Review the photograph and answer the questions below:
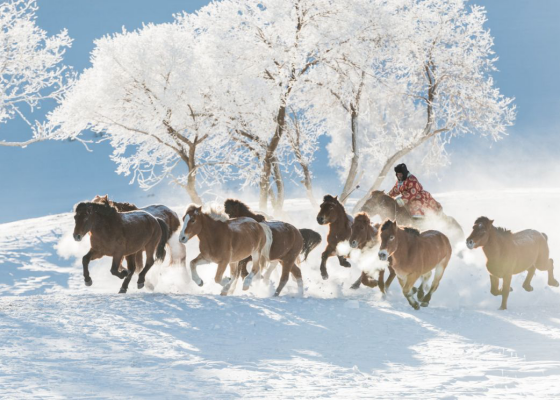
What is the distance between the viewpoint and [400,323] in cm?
1118

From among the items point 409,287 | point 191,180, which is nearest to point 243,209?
point 409,287

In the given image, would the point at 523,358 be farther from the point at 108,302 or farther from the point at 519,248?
the point at 108,302

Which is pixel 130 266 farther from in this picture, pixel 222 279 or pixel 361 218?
pixel 361 218

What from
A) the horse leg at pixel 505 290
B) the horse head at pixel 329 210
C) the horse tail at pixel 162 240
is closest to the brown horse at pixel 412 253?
the horse leg at pixel 505 290

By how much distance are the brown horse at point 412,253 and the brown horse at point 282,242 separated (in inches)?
84.5

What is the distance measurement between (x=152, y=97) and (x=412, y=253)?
14.3m

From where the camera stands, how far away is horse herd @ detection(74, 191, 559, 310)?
11.8 meters

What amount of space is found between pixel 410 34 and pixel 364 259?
1526 cm

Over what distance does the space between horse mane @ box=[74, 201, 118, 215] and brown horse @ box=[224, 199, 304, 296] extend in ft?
8.78

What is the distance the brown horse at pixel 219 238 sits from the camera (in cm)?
1187

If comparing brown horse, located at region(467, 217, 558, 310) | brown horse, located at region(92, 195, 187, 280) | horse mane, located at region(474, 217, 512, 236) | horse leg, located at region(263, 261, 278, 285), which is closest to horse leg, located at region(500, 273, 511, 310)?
brown horse, located at region(467, 217, 558, 310)

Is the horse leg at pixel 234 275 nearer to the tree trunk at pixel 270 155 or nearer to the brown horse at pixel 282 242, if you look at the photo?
the brown horse at pixel 282 242

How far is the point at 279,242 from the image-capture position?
13.5 metres

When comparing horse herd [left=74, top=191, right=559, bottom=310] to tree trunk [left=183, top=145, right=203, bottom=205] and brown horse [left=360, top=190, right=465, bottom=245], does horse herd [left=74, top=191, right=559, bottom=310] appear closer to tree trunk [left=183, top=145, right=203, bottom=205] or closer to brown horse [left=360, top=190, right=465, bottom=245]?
brown horse [left=360, top=190, right=465, bottom=245]
